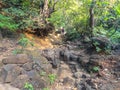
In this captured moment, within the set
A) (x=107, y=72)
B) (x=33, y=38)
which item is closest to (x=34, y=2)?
(x=33, y=38)

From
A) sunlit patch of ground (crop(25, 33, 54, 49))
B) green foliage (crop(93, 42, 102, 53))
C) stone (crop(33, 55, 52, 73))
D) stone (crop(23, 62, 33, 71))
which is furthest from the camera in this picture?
sunlit patch of ground (crop(25, 33, 54, 49))

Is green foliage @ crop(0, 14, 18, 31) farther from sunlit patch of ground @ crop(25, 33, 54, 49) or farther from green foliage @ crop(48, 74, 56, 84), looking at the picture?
green foliage @ crop(48, 74, 56, 84)

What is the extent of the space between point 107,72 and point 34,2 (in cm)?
438

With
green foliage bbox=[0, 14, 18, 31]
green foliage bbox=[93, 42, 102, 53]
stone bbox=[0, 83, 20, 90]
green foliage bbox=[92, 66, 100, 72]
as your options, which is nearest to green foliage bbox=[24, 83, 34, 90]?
stone bbox=[0, 83, 20, 90]

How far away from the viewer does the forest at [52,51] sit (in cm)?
585

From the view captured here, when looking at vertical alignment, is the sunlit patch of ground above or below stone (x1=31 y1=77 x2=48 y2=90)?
above

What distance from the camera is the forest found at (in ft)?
19.2

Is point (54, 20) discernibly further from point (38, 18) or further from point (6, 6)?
point (6, 6)

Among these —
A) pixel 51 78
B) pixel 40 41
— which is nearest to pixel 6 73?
pixel 51 78

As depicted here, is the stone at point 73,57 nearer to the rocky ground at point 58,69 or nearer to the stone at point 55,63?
the rocky ground at point 58,69

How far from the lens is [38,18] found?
324 inches

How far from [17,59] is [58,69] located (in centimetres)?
155

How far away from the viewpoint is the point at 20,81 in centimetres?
547

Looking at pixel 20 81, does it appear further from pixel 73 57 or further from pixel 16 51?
pixel 73 57
